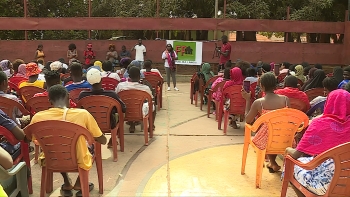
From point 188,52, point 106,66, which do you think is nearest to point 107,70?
point 106,66

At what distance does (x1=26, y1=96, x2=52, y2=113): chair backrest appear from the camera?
183 inches

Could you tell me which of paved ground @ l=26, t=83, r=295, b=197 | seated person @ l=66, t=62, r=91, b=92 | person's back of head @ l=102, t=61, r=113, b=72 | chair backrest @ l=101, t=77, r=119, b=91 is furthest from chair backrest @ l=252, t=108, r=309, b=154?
person's back of head @ l=102, t=61, r=113, b=72

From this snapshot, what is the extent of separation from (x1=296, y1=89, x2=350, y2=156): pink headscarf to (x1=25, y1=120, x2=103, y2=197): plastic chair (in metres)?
1.97

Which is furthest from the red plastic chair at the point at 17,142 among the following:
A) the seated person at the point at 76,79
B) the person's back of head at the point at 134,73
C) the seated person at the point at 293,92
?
the seated person at the point at 293,92

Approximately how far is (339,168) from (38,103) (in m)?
3.67

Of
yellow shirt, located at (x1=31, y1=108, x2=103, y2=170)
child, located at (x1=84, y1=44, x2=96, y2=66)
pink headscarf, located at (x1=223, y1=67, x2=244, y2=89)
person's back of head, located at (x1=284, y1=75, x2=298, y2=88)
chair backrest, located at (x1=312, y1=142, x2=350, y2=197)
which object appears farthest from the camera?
child, located at (x1=84, y1=44, x2=96, y2=66)

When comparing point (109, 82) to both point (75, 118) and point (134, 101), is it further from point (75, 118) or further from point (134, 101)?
point (75, 118)

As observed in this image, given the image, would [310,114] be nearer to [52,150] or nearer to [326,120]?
[326,120]

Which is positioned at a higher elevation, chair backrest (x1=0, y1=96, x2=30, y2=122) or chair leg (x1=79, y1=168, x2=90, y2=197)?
chair backrest (x1=0, y1=96, x2=30, y2=122)

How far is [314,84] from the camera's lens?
237 inches

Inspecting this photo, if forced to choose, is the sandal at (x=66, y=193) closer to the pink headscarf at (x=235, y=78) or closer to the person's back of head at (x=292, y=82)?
the person's back of head at (x=292, y=82)

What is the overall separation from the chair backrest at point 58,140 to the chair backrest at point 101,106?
1268 mm

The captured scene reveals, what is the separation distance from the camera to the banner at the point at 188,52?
13.0 metres

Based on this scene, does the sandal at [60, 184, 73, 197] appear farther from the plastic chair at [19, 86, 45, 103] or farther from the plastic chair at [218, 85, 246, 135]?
the plastic chair at [218, 85, 246, 135]
